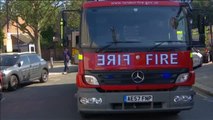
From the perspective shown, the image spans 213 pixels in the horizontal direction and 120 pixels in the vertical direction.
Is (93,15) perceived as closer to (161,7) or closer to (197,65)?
(161,7)

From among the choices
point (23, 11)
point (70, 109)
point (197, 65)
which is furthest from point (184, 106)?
point (23, 11)

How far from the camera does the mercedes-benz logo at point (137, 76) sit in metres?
9.92

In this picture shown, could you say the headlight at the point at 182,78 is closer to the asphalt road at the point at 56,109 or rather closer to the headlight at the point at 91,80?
the asphalt road at the point at 56,109

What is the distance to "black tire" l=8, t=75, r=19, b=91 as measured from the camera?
64.0ft

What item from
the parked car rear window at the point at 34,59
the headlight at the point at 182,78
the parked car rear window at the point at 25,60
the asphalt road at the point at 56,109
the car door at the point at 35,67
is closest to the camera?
the headlight at the point at 182,78

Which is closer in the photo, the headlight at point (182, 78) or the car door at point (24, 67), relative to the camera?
the headlight at point (182, 78)

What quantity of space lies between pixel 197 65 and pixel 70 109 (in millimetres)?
20188

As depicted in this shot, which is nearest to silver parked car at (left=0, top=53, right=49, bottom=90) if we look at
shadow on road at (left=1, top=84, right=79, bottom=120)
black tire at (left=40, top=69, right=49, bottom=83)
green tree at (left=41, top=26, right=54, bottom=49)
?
black tire at (left=40, top=69, right=49, bottom=83)

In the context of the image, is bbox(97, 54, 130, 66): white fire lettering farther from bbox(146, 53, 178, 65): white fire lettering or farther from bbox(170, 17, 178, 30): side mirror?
bbox(170, 17, 178, 30): side mirror

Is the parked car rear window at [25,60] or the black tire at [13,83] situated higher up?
the parked car rear window at [25,60]

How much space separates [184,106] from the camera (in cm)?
999

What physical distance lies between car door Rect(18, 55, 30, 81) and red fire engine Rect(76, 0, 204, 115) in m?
10.9

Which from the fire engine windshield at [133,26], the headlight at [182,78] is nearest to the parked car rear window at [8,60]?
the fire engine windshield at [133,26]

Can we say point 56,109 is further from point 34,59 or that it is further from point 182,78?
point 34,59
